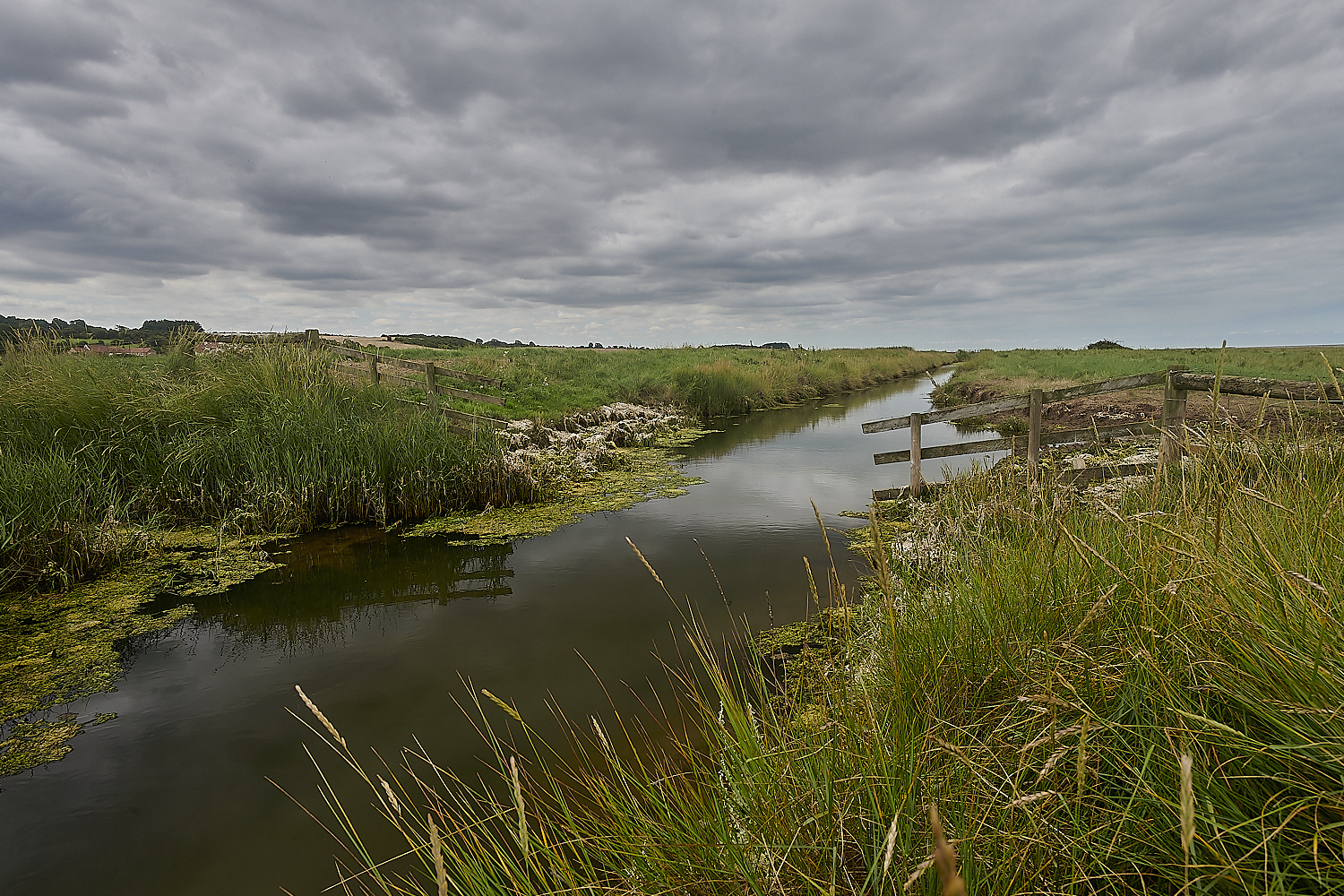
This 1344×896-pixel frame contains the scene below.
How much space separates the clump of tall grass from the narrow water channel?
2.43ft

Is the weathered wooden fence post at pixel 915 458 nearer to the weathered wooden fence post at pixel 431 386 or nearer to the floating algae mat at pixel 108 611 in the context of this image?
the floating algae mat at pixel 108 611

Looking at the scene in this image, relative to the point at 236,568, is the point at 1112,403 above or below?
above

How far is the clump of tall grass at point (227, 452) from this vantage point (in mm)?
7688

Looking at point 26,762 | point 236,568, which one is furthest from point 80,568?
point 26,762

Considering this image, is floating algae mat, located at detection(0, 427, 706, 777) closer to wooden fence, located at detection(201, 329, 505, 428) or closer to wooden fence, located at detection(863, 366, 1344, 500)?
wooden fence, located at detection(201, 329, 505, 428)

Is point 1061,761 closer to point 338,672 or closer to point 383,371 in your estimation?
point 338,672

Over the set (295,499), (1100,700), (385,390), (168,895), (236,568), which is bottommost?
(168,895)

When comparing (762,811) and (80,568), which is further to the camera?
(80,568)

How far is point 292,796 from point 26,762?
1885 mm

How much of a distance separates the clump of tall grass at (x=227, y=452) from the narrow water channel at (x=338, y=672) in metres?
0.74

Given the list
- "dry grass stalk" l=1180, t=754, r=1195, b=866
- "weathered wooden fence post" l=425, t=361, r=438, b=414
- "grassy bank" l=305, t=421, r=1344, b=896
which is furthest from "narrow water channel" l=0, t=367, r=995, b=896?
"dry grass stalk" l=1180, t=754, r=1195, b=866

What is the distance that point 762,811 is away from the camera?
1892 millimetres

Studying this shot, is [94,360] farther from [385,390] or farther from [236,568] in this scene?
[236,568]

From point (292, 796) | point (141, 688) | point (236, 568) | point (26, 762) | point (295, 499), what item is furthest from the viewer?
point (295, 499)
